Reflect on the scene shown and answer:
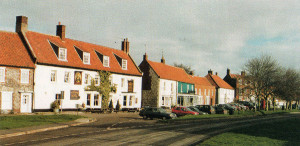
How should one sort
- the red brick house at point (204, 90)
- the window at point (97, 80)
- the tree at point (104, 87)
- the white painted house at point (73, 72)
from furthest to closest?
the red brick house at point (204, 90) → the window at point (97, 80) → the tree at point (104, 87) → the white painted house at point (73, 72)

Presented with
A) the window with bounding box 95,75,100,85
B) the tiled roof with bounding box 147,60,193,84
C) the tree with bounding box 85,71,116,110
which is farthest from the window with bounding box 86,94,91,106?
the tiled roof with bounding box 147,60,193,84

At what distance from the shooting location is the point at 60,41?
1720 inches

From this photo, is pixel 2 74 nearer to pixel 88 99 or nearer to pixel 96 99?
pixel 88 99

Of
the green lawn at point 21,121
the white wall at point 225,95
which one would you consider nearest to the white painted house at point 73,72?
the green lawn at point 21,121

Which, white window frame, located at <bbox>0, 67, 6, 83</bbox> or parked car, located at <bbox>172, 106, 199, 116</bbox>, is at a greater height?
white window frame, located at <bbox>0, 67, 6, 83</bbox>

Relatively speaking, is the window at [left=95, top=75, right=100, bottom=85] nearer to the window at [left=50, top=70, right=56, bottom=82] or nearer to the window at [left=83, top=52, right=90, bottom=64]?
the window at [left=83, top=52, right=90, bottom=64]

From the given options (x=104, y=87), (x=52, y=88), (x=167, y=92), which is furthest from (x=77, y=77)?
(x=167, y=92)

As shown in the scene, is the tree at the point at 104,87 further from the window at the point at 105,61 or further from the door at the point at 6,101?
the door at the point at 6,101

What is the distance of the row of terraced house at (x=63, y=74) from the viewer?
35.0 m

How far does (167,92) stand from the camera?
62250mm

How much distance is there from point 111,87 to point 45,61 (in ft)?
34.3

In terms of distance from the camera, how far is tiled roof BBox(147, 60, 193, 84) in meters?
61.3

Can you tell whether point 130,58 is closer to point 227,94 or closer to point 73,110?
point 73,110

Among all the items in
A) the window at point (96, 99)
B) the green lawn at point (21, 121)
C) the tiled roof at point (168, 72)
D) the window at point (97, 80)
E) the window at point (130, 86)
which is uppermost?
the tiled roof at point (168, 72)
